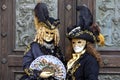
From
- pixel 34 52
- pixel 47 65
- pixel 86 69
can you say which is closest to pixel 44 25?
pixel 34 52

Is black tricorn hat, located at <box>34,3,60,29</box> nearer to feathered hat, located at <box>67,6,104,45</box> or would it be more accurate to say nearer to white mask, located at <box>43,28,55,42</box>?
white mask, located at <box>43,28,55,42</box>

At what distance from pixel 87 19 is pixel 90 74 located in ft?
1.57

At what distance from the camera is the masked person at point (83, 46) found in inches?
195

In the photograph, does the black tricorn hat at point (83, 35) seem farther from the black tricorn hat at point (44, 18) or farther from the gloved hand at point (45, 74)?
the gloved hand at point (45, 74)

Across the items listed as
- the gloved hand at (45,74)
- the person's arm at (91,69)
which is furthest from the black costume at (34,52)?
the person's arm at (91,69)

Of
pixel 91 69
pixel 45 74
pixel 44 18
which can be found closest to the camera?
pixel 91 69

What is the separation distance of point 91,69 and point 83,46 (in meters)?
0.25

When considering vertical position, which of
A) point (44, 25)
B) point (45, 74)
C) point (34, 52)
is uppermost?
point (44, 25)

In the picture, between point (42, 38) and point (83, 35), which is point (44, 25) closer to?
point (42, 38)

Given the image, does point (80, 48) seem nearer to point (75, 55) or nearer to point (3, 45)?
point (75, 55)

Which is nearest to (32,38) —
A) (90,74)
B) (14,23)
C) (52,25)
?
(14,23)

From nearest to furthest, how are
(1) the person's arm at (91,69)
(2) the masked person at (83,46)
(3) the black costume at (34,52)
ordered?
(1) the person's arm at (91,69) → (2) the masked person at (83,46) → (3) the black costume at (34,52)

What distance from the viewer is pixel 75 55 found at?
5.03 m

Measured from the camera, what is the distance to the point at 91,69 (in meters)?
4.86
